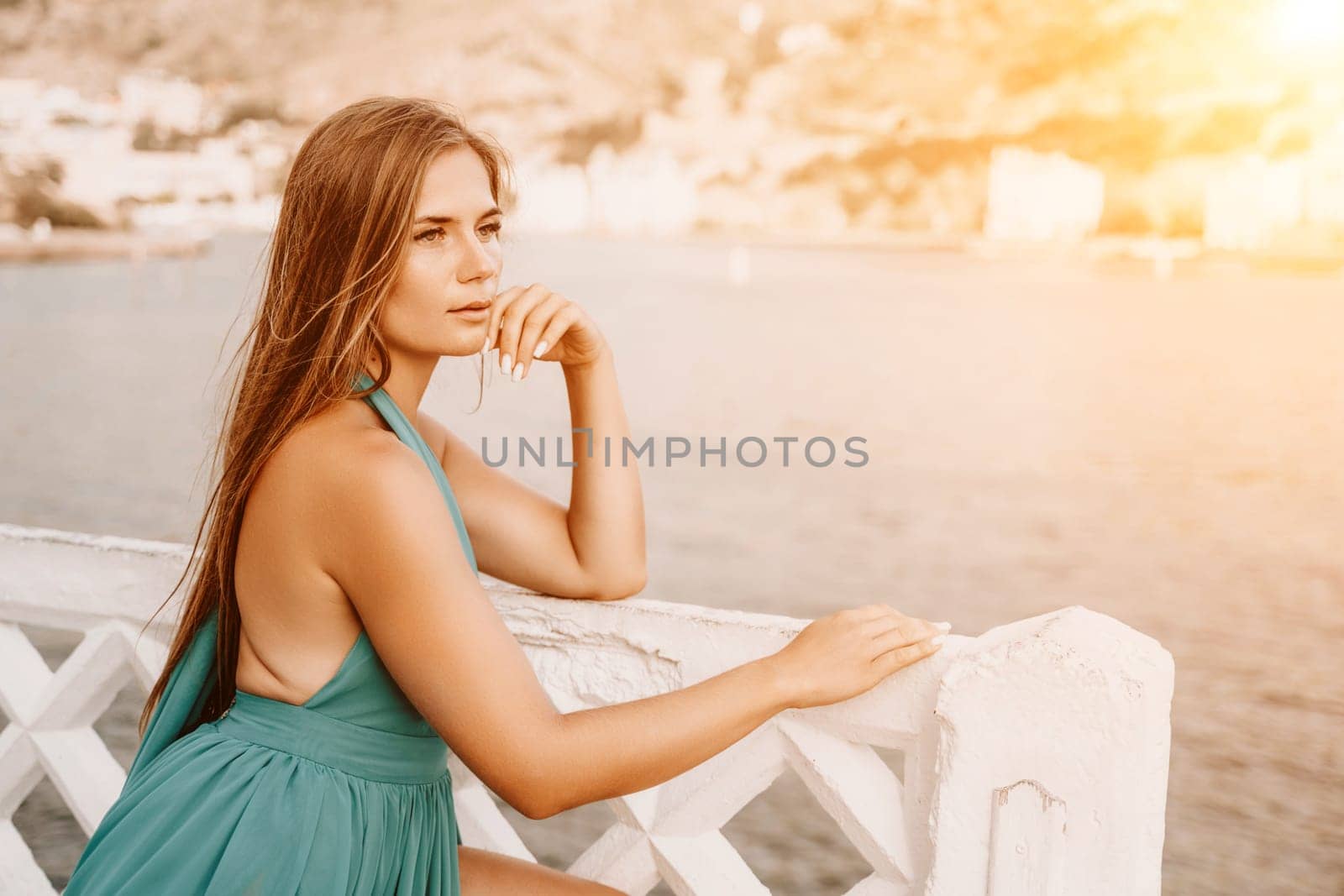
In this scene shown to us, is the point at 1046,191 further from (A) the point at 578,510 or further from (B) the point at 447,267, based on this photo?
(B) the point at 447,267

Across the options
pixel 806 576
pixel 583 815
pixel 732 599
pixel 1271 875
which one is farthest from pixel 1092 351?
pixel 583 815

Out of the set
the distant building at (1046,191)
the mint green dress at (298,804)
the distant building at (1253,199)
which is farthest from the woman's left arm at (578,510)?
the distant building at (1046,191)

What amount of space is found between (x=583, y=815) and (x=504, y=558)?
557cm

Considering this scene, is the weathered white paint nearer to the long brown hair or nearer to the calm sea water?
the long brown hair

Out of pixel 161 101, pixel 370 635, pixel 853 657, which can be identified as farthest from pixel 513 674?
pixel 161 101

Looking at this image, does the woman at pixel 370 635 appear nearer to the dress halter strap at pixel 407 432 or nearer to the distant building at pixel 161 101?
the dress halter strap at pixel 407 432

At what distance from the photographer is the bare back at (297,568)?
82 cm

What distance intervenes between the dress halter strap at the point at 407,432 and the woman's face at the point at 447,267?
42mm

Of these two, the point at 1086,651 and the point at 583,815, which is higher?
the point at 1086,651

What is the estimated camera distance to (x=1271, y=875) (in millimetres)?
10602

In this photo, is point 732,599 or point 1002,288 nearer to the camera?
point 732,599

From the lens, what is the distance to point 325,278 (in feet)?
2.89

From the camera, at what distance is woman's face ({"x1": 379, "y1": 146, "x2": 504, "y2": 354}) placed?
887 millimetres

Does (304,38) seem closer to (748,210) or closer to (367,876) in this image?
(748,210)
